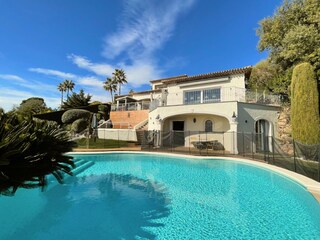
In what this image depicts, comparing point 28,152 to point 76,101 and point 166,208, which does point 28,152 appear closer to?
point 166,208

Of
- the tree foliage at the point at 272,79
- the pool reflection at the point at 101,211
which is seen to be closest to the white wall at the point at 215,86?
the tree foliage at the point at 272,79

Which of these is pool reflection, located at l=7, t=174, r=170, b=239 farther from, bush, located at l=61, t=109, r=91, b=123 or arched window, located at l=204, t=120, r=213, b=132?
bush, located at l=61, t=109, r=91, b=123

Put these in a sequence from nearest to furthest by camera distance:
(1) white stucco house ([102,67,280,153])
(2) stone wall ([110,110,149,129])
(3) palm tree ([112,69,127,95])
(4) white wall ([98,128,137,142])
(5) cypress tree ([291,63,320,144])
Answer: (5) cypress tree ([291,63,320,144]) → (1) white stucco house ([102,67,280,153]) → (4) white wall ([98,128,137,142]) → (2) stone wall ([110,110,149,129]) → (3) palm tree ([112,69,127,95])

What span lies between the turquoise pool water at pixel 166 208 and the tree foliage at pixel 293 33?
9.85m

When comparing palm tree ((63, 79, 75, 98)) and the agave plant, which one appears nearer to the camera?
the agave plant

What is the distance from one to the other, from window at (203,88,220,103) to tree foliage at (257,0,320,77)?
19.0 ft

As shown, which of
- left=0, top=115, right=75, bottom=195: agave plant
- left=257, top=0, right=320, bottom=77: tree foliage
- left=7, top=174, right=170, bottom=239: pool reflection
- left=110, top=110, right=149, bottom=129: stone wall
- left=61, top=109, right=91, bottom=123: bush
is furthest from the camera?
left=61, top=109, right=91, bottom=123: bush

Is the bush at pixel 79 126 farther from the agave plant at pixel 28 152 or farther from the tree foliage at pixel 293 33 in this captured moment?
the tree foliage at pixel 293 33

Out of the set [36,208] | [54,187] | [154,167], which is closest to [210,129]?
[154,167]

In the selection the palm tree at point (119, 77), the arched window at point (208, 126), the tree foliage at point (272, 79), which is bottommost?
the arched window at point (208, 126)

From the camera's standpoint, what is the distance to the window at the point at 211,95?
19.3 m

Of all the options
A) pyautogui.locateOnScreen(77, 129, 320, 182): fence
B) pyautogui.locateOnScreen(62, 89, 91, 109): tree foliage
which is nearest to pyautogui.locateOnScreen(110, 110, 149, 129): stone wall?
pyautogui.locateOnScreen(77, 129, 320, 182): fence

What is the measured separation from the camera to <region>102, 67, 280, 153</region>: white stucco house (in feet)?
53.9

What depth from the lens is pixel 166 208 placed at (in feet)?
20.8
